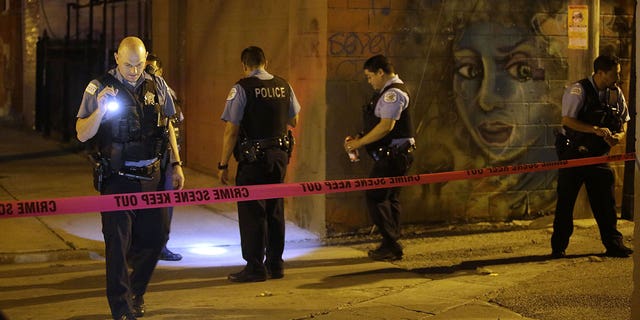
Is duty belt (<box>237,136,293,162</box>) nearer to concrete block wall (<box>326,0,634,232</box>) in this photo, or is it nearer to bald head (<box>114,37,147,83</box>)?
bald head (<box>114,37,147,83</box>)

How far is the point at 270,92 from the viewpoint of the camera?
7930mm

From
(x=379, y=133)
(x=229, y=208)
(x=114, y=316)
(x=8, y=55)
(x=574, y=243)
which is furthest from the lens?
(x=8, y=55)

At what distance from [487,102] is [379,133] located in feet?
7.94

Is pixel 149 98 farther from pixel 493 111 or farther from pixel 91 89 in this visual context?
pixel 493 111

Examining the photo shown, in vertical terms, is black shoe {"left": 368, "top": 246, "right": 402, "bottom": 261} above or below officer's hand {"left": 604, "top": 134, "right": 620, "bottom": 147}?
below

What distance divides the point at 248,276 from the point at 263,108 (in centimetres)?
134

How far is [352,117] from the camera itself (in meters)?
9.86

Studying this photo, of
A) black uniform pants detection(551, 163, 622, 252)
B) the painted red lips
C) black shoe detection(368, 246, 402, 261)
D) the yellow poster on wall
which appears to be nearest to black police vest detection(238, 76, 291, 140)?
black shoe detection(368, 246, 402, 261)

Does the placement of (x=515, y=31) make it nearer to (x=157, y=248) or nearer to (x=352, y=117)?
(x=352, y=117)

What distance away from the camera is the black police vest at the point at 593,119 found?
8.84m

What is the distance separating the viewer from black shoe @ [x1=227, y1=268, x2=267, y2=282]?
26.1 feet

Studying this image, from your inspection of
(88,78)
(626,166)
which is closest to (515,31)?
(626,166)

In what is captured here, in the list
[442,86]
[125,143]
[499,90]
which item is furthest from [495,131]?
[125,143]

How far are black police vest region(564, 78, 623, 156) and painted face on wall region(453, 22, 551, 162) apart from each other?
1.62 m
